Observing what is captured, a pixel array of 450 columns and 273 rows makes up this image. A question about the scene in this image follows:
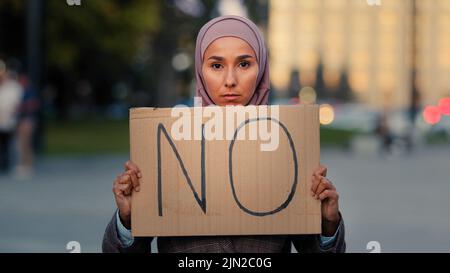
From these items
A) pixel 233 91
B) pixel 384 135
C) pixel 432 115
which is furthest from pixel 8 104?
pixel 432 115

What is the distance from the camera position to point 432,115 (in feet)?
116

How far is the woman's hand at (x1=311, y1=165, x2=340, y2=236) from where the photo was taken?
6.83ft

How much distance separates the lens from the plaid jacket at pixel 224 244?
2.15 m

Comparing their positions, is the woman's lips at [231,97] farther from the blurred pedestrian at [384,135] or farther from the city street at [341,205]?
the blurred pedestrian at [384,135]

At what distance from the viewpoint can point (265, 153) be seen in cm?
212

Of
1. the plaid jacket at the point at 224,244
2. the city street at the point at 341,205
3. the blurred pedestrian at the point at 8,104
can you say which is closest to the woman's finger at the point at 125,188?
the plaid jacket at the point at 224,244

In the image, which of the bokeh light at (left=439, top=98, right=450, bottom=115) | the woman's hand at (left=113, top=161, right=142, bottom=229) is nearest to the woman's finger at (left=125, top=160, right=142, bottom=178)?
the woman's hand at (left=113, top=161, right=142, bottom=229)

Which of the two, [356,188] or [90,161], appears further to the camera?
[90,161]

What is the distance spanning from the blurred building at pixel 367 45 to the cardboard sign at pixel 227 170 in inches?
25.3

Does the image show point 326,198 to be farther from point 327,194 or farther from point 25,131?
point 25,131

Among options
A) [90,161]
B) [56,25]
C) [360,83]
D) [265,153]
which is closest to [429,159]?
[90,161]

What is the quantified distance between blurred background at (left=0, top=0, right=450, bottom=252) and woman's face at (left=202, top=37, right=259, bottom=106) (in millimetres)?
417

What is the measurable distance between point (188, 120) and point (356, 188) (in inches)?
433
